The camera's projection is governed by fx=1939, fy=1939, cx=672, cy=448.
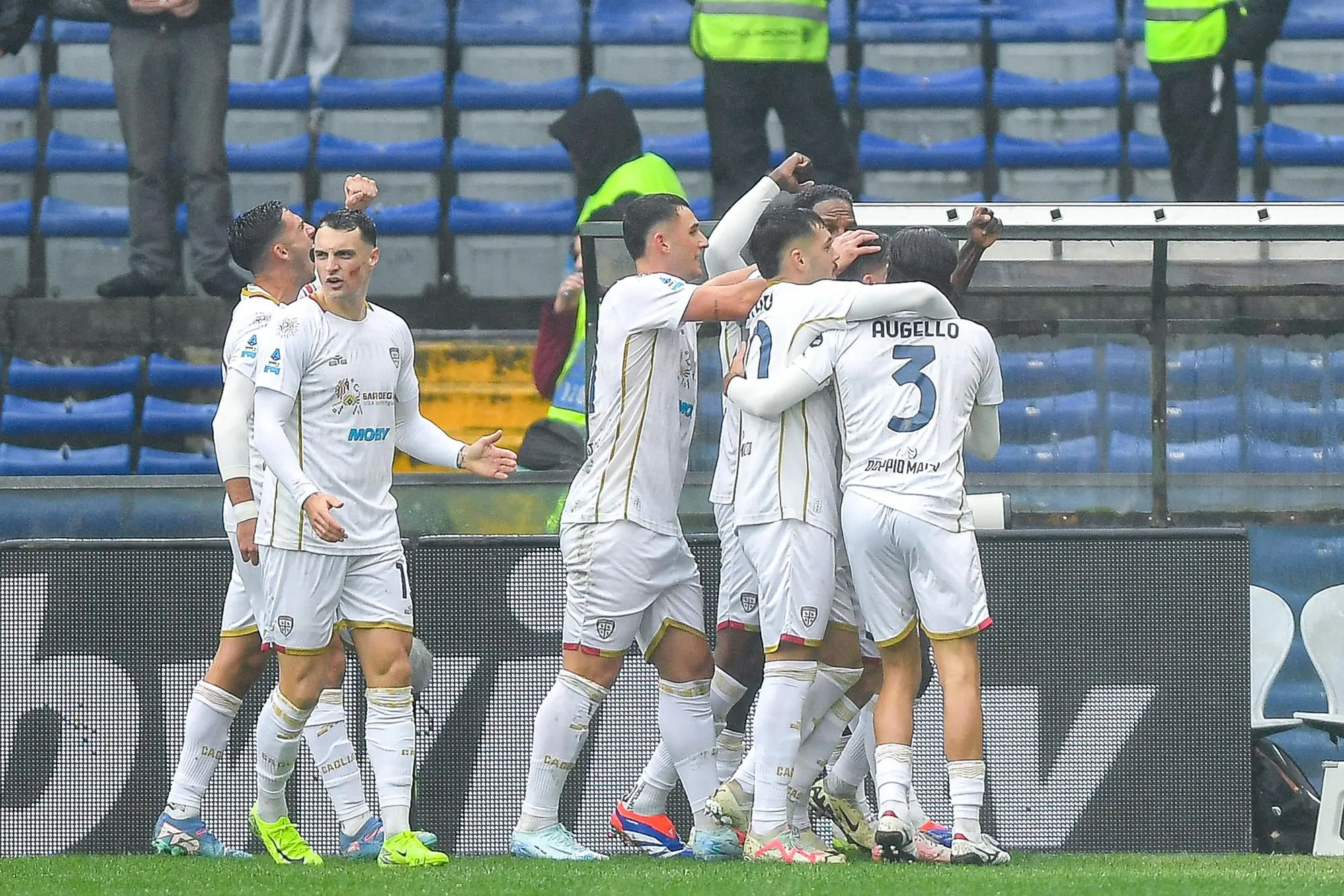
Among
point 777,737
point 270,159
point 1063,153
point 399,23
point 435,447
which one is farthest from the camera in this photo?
point 399,23

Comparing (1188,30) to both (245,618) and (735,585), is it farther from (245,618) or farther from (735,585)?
(245,618)

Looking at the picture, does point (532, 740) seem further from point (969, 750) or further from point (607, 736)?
point (969, 750)

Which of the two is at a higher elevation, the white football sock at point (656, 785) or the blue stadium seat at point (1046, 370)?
the blue stadium seat at point (1046, 370)

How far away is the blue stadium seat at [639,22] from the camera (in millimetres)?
12195

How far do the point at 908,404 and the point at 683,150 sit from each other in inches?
248

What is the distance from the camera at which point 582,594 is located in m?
5.79

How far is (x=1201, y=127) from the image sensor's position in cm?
1069

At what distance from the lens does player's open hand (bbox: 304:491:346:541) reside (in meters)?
5.27

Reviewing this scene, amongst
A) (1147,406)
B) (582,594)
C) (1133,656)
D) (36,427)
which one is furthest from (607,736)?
(36,427)

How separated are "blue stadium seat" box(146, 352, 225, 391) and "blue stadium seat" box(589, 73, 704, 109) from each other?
116 inches

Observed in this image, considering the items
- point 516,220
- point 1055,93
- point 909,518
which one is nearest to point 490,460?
point 909,518

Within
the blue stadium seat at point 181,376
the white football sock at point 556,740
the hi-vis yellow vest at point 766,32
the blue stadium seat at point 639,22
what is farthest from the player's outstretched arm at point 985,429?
the blue stadium seat at point 639,22

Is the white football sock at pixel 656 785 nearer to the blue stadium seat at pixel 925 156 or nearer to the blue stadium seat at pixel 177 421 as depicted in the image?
the blue stadium seat at pixel 177 421

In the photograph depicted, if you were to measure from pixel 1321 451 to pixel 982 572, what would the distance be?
1.40 m
